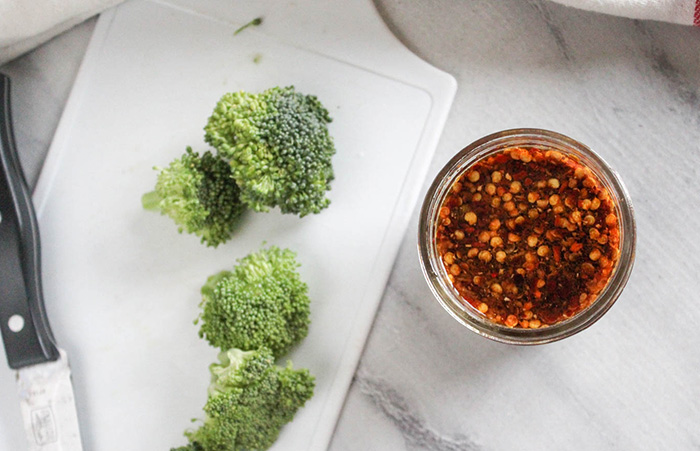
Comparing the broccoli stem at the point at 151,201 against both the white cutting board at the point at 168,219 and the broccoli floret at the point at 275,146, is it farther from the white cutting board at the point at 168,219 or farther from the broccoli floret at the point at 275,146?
the broccoli floret at the point at 275,146

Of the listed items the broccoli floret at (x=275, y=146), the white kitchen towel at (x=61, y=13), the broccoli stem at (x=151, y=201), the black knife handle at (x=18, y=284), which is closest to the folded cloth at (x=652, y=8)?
the white kitchen towel at (x=61, y=13)

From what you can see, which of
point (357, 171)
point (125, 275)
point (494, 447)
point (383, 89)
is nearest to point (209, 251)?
point (125, 275)

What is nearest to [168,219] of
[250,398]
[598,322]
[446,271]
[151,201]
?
[151,201]

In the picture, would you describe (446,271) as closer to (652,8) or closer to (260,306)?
(260,306)

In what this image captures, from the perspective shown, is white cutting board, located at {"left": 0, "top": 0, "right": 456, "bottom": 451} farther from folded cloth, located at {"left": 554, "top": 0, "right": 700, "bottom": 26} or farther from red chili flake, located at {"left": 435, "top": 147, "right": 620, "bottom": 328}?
folded cloth, located at {"left": 554, "top": 0, "right": 700, "bottom": 26}

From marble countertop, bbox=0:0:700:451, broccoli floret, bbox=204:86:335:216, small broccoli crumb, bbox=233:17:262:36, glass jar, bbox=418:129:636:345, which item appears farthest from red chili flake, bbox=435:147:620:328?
small broccoli crumb, bbox=233:17:262:36

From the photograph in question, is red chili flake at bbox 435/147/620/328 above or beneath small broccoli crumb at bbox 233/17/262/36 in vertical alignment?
beneath
